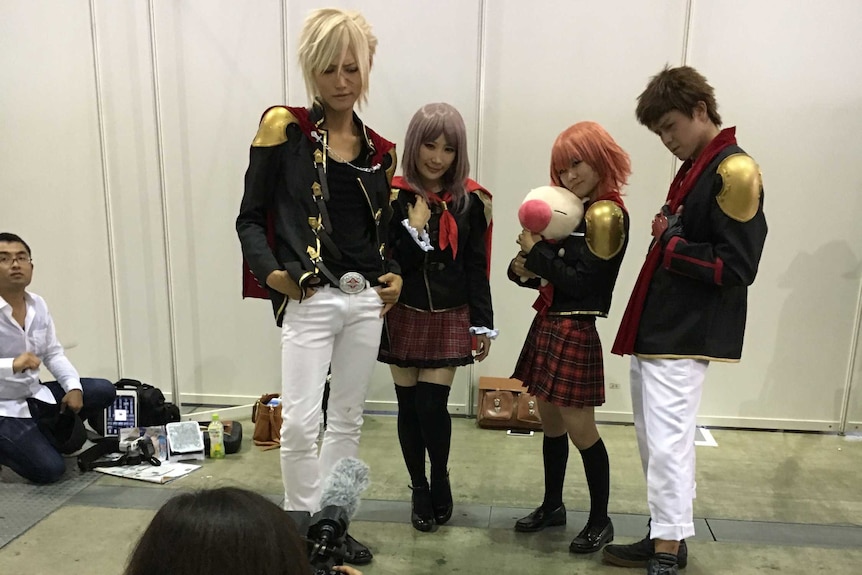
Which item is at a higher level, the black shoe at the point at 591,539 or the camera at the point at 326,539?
the camera at the point at 326,539

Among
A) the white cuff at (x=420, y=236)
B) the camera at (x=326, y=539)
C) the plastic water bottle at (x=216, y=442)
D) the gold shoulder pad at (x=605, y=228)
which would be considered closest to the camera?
the camera at (x=326, y=539)

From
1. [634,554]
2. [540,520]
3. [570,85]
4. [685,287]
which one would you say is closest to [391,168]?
[685,287]

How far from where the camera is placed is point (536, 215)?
1870 millimetres

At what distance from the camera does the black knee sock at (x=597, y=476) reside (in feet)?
6.59

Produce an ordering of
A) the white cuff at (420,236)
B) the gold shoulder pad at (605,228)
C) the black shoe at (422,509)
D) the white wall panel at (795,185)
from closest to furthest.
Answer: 1. the gold shoulder pad at (605,228)
2. the white cuff at (420,236)
3. the black shoe at (422,509)
4. the white wall panel at (795,185)

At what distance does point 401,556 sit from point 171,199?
2142mm

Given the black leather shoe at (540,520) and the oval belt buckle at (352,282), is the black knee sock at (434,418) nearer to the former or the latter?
the black leather shoe at (540,520)

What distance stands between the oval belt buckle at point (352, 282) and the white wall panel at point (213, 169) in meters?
1.71

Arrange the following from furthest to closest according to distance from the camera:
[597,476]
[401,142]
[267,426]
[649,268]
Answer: [401,142]
[267,426]
[597,476]
[649,268]

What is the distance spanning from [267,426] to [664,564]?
1.77 metres

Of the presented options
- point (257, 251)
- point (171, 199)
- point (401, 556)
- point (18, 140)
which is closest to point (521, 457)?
point (401, 556)

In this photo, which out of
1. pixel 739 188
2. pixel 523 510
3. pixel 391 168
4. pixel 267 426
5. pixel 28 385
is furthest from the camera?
pixel 267 426

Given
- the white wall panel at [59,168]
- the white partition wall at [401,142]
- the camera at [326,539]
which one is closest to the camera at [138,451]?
the white partition wall at [401,142]

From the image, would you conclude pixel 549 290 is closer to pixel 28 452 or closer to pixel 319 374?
pixel 319 374
